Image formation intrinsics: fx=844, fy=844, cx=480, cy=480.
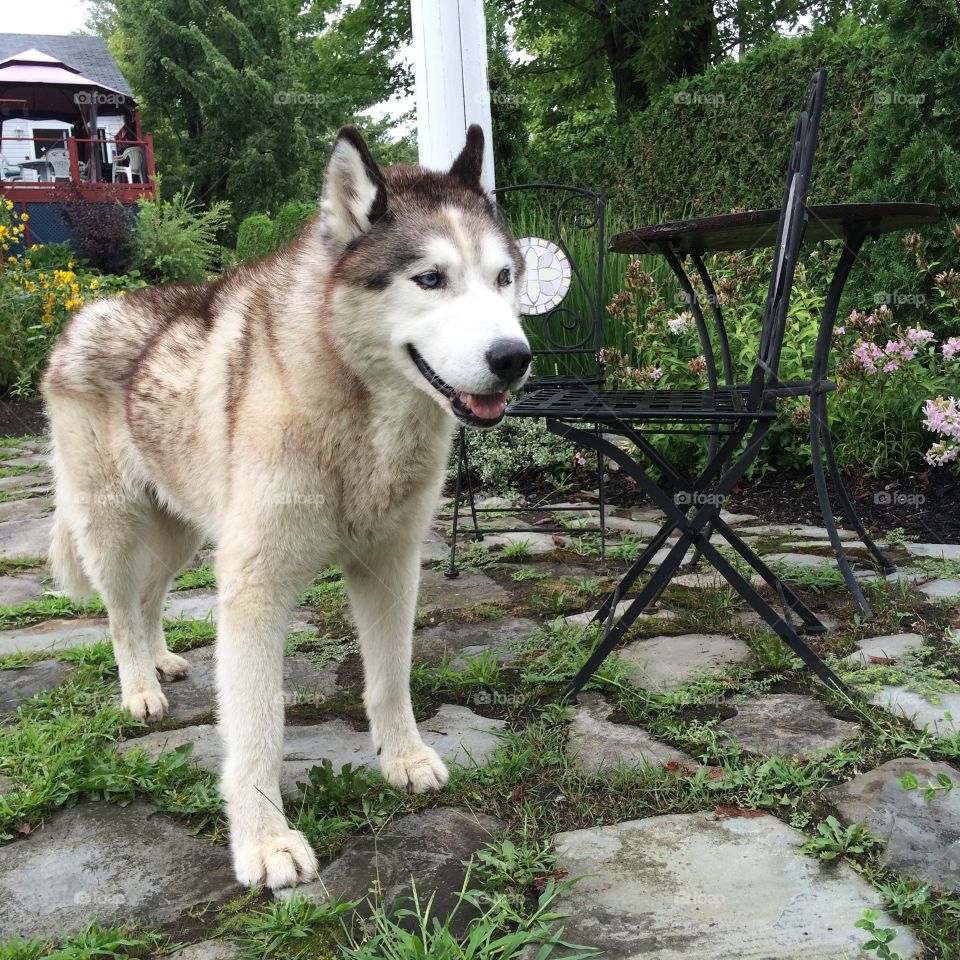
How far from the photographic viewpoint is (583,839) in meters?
1.87

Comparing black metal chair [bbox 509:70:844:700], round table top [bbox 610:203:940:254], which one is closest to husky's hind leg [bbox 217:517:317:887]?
black metal chair [bbox 509:70:844:700]

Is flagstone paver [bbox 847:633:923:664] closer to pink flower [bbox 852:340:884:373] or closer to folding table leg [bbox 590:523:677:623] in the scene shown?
folding table leg [bbox 590:523:677:623]

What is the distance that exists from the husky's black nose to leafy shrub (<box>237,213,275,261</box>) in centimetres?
1239

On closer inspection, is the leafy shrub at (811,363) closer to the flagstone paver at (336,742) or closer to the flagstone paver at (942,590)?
the flagstone paver at (942,590)

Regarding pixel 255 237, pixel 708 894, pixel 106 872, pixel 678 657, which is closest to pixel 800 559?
pixel 678 657

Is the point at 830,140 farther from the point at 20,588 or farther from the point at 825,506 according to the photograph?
the point at 20,588

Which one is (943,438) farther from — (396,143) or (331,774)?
(396,143)

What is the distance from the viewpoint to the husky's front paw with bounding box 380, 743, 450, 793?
2125 mm

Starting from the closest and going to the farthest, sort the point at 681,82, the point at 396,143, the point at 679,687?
the point at 679,687
the point at 681,82
the point at 396,143

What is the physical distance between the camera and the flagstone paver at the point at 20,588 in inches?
149

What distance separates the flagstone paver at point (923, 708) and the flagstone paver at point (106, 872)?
69.1 inches

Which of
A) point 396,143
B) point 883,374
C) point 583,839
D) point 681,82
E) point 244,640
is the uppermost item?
point 396,143

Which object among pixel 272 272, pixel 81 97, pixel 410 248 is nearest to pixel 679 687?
pixel 410 248

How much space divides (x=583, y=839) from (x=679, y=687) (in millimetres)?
823
